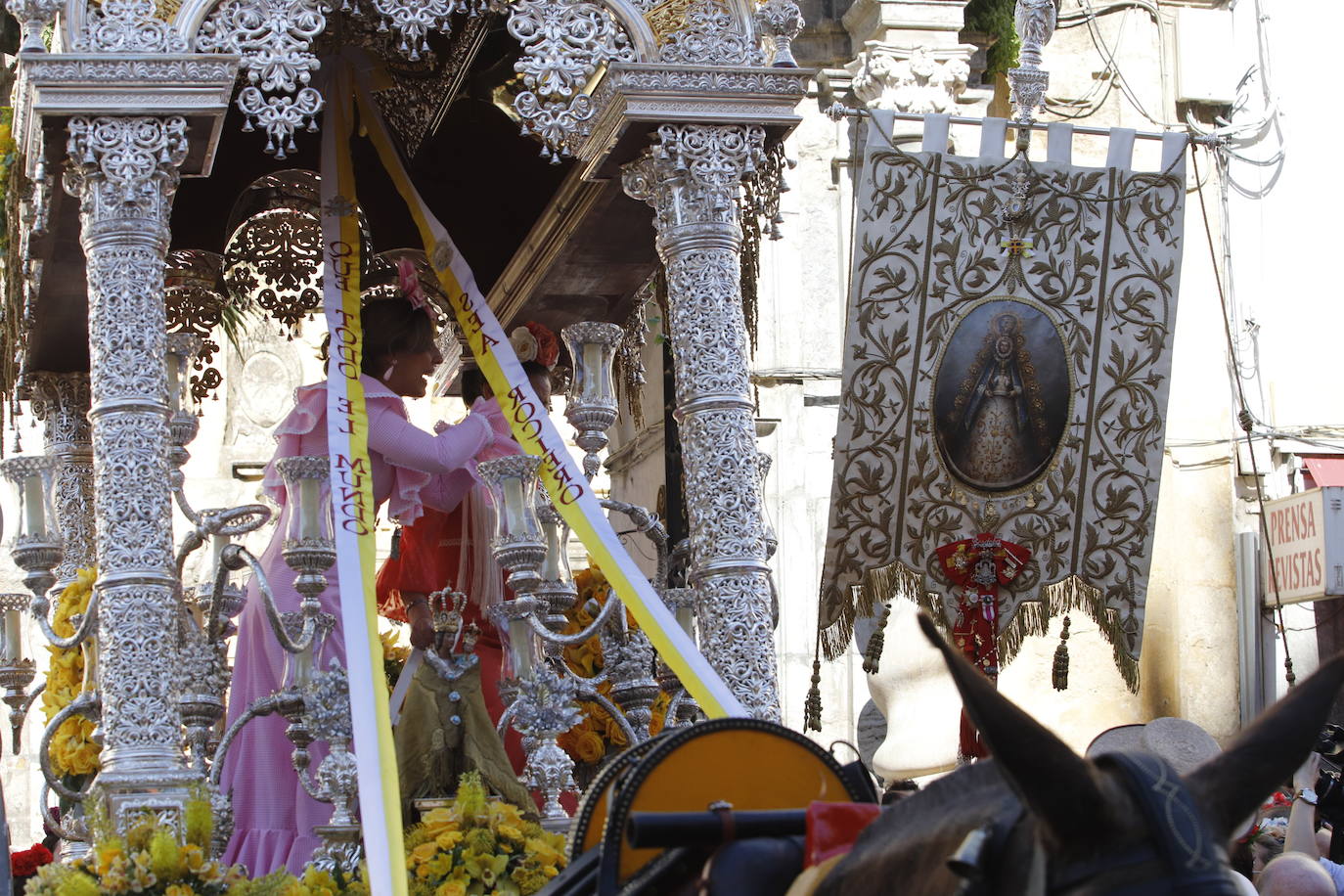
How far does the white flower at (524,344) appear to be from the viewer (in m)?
7.16

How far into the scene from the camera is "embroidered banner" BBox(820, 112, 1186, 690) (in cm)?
806

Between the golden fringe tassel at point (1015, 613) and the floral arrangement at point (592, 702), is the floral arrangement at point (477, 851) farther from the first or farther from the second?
the golden fringe tassel at point (1015, 613)

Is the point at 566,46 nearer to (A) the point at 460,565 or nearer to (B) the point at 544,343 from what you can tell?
(B) the point at 544,343

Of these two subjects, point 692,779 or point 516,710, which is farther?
point 516,710

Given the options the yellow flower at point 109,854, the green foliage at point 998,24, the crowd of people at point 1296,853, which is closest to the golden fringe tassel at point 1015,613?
the crowd of people at point 1296,853

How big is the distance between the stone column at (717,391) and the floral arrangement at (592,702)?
848 millimetres

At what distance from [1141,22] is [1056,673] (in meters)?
6.19

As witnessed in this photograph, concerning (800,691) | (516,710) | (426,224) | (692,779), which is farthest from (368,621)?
(800,691)

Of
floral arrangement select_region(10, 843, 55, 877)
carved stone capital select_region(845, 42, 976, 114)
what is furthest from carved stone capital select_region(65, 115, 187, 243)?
carved stone capital select_region(845, 42, 976, 114)

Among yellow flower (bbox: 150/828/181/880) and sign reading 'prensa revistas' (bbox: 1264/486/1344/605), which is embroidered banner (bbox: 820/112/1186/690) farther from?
sign reading 'prensa revistas' (bbox: 1264/486/1344/605)

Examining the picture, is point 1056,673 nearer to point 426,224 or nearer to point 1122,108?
point 426,224

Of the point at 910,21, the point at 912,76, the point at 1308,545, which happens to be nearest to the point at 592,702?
the point at 912,76

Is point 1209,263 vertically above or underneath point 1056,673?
above

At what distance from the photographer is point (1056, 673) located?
8.39 m
